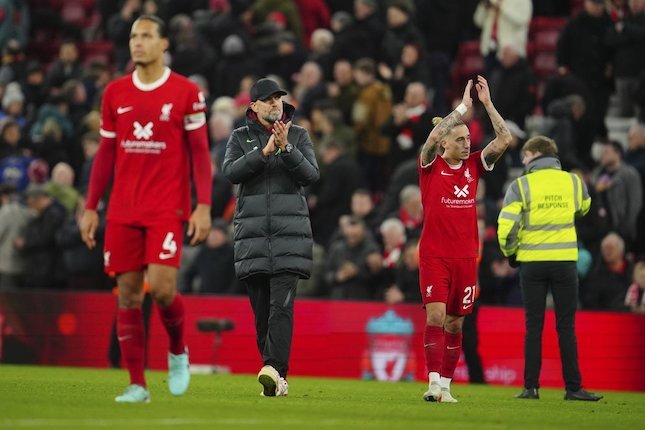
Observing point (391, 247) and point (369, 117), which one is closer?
point (391, 247)

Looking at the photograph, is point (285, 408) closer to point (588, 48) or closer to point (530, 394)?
point (530, 394)

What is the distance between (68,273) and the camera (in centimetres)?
2136

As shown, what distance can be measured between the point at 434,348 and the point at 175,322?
268 centimetres

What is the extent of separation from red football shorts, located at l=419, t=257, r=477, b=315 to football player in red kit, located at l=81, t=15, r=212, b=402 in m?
2.64

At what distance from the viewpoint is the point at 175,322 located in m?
10.9

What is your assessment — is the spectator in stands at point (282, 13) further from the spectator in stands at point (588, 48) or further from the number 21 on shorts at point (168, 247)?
the number 21 on shorts at point (168, 247)

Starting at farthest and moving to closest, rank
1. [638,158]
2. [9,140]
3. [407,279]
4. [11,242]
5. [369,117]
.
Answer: [9,140]
[369,117]
[11,242]
[638,158]
[407,279]

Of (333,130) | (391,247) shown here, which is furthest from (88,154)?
(391,247)

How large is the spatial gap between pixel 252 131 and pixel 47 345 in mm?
8645

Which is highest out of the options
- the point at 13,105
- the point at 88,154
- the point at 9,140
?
the point at 13,105

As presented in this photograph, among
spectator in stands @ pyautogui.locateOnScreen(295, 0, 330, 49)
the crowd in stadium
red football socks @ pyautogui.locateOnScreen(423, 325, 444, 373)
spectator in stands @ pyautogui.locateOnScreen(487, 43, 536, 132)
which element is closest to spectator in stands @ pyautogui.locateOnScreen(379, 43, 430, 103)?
the crowd in stadium

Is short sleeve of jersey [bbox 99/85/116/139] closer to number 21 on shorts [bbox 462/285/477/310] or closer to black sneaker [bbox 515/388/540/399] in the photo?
number 21 on shorts [bbox 462/285/477/310]

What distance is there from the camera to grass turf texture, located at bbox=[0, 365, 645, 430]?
9570mm

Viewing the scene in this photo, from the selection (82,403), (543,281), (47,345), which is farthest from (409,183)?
(82,403)
